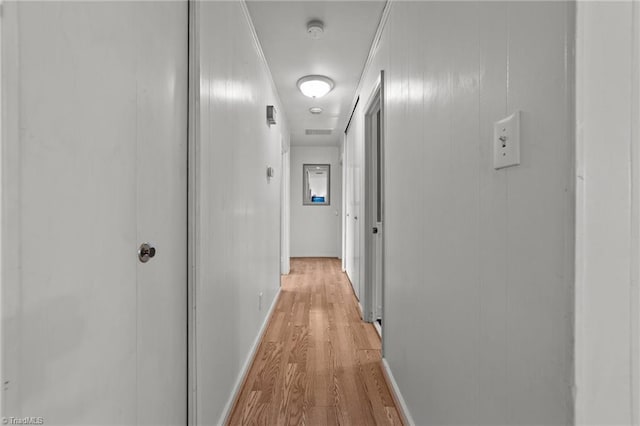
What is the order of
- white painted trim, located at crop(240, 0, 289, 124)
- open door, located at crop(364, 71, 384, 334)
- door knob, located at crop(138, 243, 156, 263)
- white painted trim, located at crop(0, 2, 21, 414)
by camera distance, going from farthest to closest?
open door, located at crop(364, 71, 384, 334) < white painted trim, located at crop(240, 0, 289, 124) < door knob, located at crop(138, 243, 156, 263) < white painted trim, located at crop(0, 2, 21, 414)

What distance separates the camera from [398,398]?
1.76 meters

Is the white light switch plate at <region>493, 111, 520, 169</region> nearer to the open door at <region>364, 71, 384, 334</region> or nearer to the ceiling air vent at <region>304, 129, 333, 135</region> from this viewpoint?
the open door at <region>364, 71, 384, 334</region>

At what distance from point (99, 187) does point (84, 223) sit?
9 centimetres

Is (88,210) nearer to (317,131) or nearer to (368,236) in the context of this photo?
(368,236)

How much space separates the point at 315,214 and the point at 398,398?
542 cm

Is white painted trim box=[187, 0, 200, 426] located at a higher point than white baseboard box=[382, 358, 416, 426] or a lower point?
higher

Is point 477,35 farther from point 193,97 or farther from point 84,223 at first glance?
point 84,223

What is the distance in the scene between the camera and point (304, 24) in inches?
93.3

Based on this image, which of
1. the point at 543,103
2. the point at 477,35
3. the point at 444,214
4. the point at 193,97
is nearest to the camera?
the point at 543,103

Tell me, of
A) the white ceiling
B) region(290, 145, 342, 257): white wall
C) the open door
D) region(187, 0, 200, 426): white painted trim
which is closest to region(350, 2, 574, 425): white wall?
the white ceiling

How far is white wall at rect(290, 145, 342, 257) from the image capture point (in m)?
7.03
